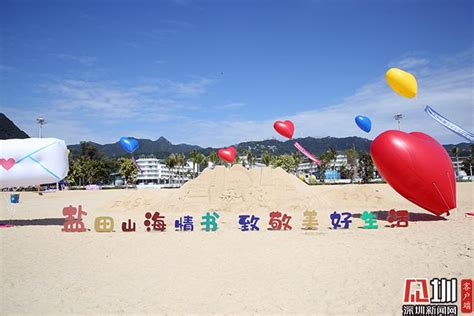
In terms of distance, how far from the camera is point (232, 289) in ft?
23.6

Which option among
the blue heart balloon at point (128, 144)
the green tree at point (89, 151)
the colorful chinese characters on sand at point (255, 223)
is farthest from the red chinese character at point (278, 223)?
the green tree at point (89, 151)

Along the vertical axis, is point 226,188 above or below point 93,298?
above

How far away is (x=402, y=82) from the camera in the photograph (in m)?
14.9

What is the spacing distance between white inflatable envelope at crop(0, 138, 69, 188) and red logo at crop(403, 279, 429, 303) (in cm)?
1348

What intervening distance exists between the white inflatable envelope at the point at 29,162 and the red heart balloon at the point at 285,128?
56.5 ft

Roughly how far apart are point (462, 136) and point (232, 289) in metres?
14.2

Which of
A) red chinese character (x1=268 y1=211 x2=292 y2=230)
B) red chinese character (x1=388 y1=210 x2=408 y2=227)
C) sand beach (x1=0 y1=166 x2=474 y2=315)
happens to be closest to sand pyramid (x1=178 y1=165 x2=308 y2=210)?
sand beach (x1=0 y1=166 x2=474 y2=315)

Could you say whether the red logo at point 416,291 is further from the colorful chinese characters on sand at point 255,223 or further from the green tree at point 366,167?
the green tree at point 366,167

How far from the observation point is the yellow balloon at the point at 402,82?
14812mm

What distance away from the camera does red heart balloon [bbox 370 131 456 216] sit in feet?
46.1

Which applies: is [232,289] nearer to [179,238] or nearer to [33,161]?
[179,238]

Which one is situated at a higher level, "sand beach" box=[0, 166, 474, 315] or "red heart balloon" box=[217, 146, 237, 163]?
"red heart balloon" box=[217, 146, 237, 163]

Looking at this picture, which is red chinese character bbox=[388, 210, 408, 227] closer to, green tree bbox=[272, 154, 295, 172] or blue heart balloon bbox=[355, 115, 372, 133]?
blue heart balloon bbox=[355, 115, 372, 133]

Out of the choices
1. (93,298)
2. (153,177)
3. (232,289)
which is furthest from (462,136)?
(153,177)
